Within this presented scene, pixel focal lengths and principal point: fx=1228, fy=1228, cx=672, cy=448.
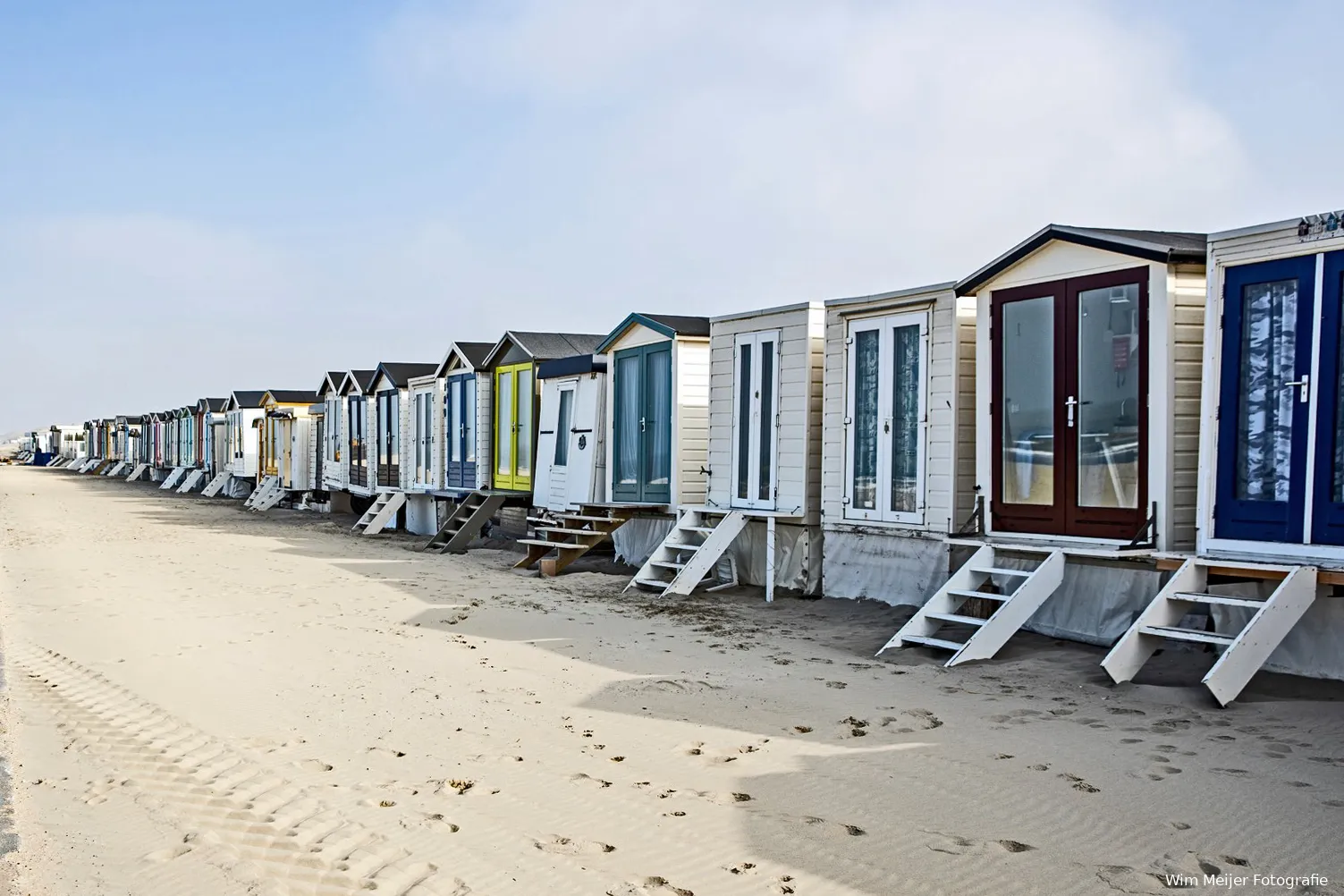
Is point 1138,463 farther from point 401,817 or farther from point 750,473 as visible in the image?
point 401,817

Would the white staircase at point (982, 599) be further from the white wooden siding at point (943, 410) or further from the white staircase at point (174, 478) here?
the white staircase at point (174, 478)

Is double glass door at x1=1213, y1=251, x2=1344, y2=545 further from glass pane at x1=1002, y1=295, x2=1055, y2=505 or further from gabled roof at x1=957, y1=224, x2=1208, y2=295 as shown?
glass pane at x1=1002, y1=295, x2=1055, y2=505

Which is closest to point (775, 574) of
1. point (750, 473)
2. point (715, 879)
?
point (750, 473)

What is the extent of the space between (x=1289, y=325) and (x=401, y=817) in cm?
662

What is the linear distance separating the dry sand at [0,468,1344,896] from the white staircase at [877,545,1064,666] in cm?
23

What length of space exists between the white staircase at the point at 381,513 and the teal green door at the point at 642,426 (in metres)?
9.06

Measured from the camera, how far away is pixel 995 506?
1080 centimetres

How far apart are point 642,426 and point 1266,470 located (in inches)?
354

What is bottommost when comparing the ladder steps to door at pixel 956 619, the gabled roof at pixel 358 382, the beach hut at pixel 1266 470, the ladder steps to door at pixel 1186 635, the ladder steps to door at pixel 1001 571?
the ladder steps to door at pixel 956 619

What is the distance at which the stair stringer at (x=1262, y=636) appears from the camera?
7.64 m

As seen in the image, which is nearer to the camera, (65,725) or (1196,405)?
A: (65,725)

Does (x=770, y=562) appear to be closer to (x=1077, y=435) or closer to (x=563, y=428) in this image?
(x=1077, y=435)

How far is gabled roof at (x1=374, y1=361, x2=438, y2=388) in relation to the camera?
86.9 ft

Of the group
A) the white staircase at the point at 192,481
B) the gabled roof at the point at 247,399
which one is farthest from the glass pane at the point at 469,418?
the white staircase at the point at 192,481
